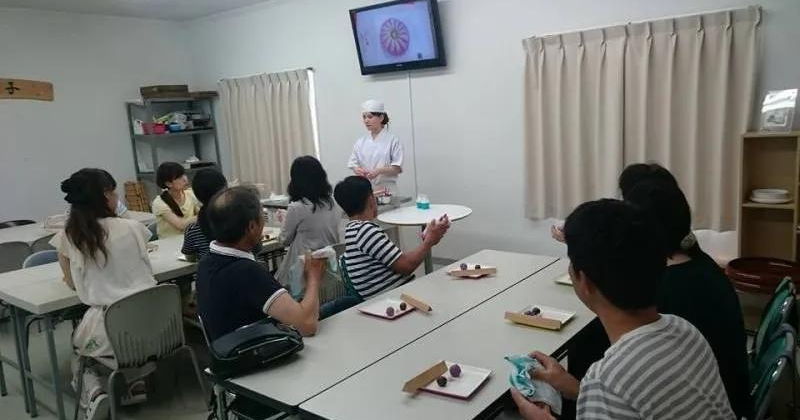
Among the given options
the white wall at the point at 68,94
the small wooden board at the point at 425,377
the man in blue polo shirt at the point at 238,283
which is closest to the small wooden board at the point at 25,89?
the white wall at the point at 68,94

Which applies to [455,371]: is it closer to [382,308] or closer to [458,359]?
[458,359]

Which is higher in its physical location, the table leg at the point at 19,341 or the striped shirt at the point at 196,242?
the striped shirt at the point at 196,242

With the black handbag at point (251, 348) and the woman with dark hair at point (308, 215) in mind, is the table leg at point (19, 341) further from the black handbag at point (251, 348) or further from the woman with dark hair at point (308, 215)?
the black handbag at point (251, 348)

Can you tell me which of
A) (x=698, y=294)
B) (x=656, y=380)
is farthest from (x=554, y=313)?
(x=656, y=380)

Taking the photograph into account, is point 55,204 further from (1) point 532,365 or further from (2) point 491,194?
(1) point 532,365

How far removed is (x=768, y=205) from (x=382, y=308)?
249 centimetres

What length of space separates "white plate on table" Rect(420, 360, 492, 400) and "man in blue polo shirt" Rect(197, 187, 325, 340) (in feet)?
1.88

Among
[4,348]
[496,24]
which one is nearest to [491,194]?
[496,24]

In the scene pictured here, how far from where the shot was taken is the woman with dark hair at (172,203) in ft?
12.8

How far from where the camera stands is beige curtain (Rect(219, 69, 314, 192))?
5.84 meters

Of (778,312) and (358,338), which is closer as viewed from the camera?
(778,312)

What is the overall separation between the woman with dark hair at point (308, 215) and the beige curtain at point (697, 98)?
221cm

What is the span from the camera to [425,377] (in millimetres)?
1576

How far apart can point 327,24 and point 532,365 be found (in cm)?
474
